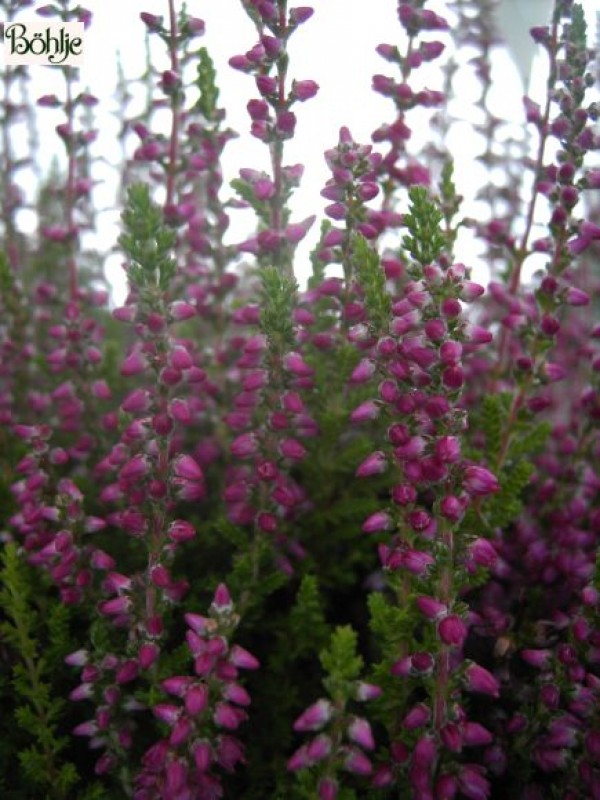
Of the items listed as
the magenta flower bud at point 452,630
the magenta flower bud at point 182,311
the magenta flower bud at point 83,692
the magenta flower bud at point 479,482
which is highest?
the magenta flower bud at point 182,311

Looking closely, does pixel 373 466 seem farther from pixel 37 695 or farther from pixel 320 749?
pixel 37 695

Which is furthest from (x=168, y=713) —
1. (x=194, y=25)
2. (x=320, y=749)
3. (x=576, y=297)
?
(x=194, y=25)

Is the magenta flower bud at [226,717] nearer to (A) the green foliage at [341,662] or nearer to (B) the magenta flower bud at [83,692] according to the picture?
(A) the green foliage at [341,662]

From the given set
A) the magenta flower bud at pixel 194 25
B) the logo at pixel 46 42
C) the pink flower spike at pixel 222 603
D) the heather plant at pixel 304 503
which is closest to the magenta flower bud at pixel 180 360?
the heather plant at pixel 304 503

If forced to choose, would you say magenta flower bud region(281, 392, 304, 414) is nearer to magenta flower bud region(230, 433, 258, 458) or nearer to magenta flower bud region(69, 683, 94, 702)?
magenta flower bud region(230, 433, 258, 458)

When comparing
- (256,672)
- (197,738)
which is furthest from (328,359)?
(197,738)

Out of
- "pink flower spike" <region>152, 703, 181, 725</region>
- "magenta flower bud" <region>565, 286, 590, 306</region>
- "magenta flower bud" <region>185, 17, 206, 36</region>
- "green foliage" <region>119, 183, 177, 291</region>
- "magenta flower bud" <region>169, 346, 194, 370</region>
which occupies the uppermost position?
"magenta flower bud" <region>185, 17, 206, 36</region>

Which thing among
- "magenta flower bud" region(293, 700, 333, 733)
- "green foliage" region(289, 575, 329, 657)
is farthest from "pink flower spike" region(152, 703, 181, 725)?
"green foliage" region(289, 575, 329, 657)
